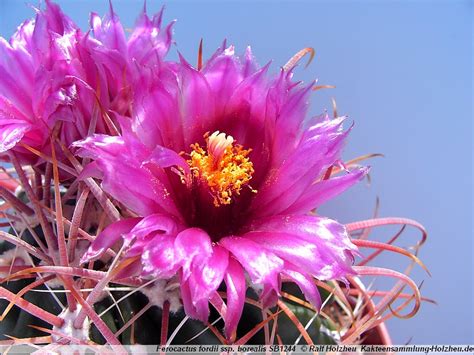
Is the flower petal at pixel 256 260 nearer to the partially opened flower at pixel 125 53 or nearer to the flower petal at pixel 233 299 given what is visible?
the flower petal at pixel 233 299

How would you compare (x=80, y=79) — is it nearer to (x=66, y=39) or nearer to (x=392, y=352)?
(x=66, y=39)

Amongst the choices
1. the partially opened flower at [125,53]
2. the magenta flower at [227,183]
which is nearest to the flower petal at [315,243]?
the magenta flower at [227,183]

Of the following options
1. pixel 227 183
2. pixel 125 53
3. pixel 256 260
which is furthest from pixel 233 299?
pixel 125 53

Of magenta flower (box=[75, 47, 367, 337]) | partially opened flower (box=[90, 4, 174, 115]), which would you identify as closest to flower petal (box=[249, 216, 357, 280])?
magenta flower (box=[75, 47, 367, 337])

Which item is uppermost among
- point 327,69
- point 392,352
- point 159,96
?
point 159,96

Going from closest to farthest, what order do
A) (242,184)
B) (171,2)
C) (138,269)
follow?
(138,269) → (242,184) → (171,2)

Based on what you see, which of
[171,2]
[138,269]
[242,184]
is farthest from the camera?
[171,2]

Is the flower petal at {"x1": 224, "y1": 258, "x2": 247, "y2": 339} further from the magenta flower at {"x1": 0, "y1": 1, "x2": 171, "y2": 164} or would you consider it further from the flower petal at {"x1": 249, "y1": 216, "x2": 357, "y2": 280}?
the magenta flower at {"x1": 0, "y1": 1, "x2": 171, "y2": 164}

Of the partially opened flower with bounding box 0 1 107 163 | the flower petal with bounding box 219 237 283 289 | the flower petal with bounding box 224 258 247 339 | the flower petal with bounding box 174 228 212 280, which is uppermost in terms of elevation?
the partially opened flower with bounding box 0 1 107 163

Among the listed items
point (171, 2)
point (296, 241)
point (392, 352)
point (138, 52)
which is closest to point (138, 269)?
point (296, 241)
